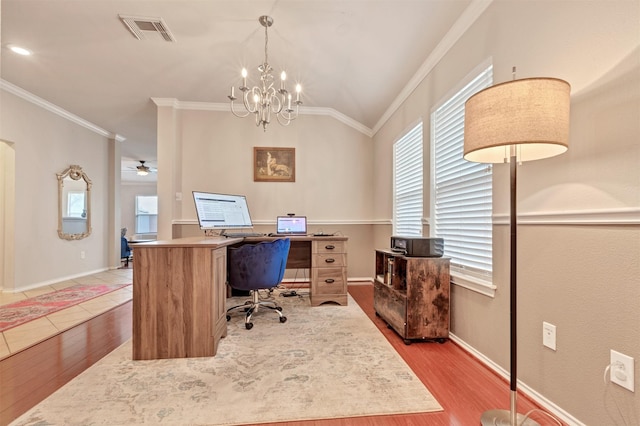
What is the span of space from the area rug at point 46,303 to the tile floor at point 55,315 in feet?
0.38

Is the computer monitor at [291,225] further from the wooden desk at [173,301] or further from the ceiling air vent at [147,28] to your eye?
the ceiling air vent at [147,28]

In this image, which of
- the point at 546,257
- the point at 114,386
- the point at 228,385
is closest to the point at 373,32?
the point at 546,257

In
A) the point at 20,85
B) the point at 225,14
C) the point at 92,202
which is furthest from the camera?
the point at 92,202

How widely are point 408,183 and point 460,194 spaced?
1.14m

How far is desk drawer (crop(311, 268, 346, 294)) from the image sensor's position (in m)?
3.21

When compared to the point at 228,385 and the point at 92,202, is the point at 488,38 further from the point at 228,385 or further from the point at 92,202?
the point at 92,202

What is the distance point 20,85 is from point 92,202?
2065 millimetres

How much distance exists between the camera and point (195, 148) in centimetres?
425

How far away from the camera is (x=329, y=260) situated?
3.22 metres

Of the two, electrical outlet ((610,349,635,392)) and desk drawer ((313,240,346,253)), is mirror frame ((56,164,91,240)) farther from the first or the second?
electrical outlet ((610,349,635,392))

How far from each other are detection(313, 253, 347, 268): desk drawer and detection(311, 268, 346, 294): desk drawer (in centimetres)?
5

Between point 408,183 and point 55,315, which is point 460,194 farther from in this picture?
point 55,315

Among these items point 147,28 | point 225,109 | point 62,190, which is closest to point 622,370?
point 147,28

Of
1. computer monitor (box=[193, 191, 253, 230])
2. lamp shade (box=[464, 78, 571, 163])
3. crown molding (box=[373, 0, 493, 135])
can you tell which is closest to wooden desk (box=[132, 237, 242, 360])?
computer monitor (box=[193, 191, 253, 230])
